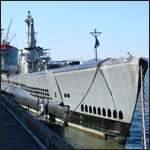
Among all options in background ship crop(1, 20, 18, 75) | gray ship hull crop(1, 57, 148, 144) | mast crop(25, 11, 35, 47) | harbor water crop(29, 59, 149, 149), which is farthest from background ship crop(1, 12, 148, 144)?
background ship crop(1, 20, 18, 75)

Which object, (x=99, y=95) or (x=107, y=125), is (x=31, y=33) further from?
(x=107, y=125)

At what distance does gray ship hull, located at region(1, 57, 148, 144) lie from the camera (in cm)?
1052

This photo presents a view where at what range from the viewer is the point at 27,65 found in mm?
28125

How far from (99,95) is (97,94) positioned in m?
0.18

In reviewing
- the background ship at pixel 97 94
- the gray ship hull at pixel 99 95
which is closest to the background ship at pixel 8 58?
the background ship at pixel 97 94

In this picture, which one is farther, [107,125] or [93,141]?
[93,141]

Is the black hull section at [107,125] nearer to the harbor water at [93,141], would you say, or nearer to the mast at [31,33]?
the harbor water at [93,141]

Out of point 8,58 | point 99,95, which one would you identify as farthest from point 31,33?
point 99,95

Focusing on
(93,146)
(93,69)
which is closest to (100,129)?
(93,146)

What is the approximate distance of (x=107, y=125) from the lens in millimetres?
11844

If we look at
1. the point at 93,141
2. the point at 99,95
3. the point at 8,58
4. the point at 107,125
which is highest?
the point at 8,58

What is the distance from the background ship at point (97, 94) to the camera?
34.4 feet

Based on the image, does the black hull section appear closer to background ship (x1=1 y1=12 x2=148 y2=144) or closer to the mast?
background ship (x1=1 y1=12 x2=148 y2=144)

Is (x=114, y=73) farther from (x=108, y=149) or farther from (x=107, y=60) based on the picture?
(x=108, y=149)
